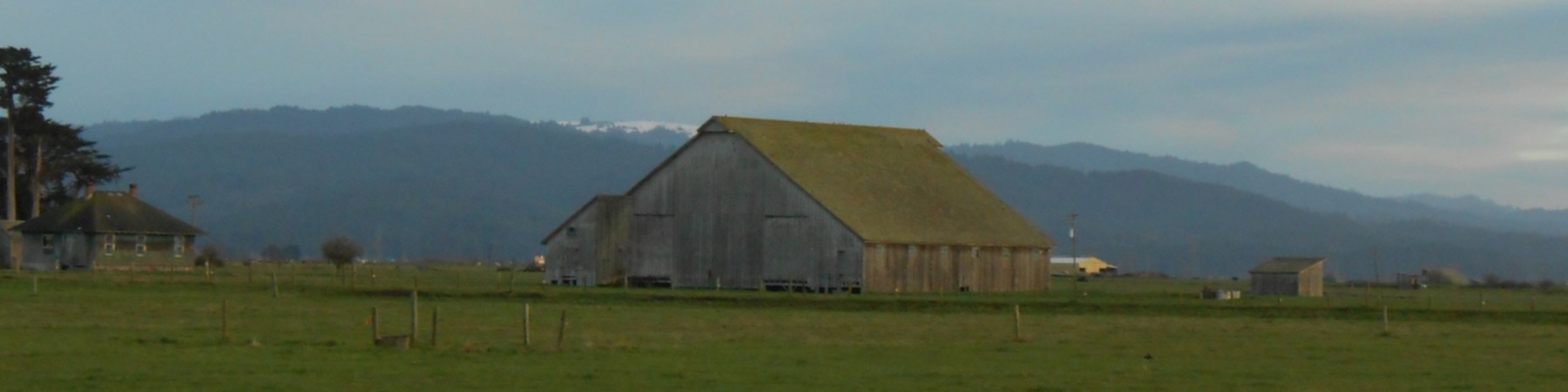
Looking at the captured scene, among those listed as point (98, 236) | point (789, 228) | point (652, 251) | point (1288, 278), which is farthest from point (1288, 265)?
point (98, 236)

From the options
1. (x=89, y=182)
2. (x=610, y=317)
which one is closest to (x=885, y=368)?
(x=610, y=317)

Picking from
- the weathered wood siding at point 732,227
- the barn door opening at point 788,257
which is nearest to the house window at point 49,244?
the weathered wood siding at point 732,227

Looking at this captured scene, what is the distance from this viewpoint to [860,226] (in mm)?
87500

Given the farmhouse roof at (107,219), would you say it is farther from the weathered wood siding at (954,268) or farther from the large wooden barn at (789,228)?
the weathered wood siding at (954,268)

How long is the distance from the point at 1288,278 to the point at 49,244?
201 feet

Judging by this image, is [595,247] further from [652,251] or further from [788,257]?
[788,257]

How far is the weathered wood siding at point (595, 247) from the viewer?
308 feet

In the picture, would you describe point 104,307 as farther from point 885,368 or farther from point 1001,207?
point 1001,207

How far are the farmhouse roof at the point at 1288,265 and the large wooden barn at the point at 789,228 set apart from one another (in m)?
10.1

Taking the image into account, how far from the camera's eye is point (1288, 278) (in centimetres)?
9231

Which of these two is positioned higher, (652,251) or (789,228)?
(789,228)

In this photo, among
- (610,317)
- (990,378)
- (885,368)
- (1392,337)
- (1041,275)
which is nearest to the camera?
(990,378)

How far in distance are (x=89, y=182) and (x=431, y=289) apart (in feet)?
149

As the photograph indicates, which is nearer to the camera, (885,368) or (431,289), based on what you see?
(885,368)
